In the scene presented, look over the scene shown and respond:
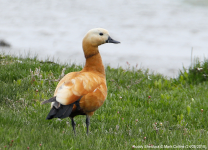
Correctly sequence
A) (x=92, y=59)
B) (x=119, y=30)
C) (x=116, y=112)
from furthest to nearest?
(x=119, y=30)
(x=116, y=112)
(x=92, y=59)

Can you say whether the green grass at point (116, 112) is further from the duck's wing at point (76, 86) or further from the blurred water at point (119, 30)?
the blurred water at point (119, 30)

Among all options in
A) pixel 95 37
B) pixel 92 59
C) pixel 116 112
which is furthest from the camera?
pixel 116 112

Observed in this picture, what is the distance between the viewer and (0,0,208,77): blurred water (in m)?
13.1

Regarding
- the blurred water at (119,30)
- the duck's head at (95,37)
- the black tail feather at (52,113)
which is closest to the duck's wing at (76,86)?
the black tail feather at (52,113)

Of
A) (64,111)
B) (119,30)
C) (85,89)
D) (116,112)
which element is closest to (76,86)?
(85,89)

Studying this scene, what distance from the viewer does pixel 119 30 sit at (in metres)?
17.5

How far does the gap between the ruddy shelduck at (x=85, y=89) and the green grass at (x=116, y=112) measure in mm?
436

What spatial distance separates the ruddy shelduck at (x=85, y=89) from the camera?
4336 millimetres

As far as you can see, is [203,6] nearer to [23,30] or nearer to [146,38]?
[146,38]

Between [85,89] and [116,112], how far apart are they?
1.70m

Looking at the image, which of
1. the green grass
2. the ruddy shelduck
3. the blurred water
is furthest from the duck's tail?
the blurred water

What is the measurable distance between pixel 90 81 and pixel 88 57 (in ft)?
2.00

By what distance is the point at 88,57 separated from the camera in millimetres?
5176

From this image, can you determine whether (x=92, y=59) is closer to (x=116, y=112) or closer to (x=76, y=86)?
(x=76, y=86)
